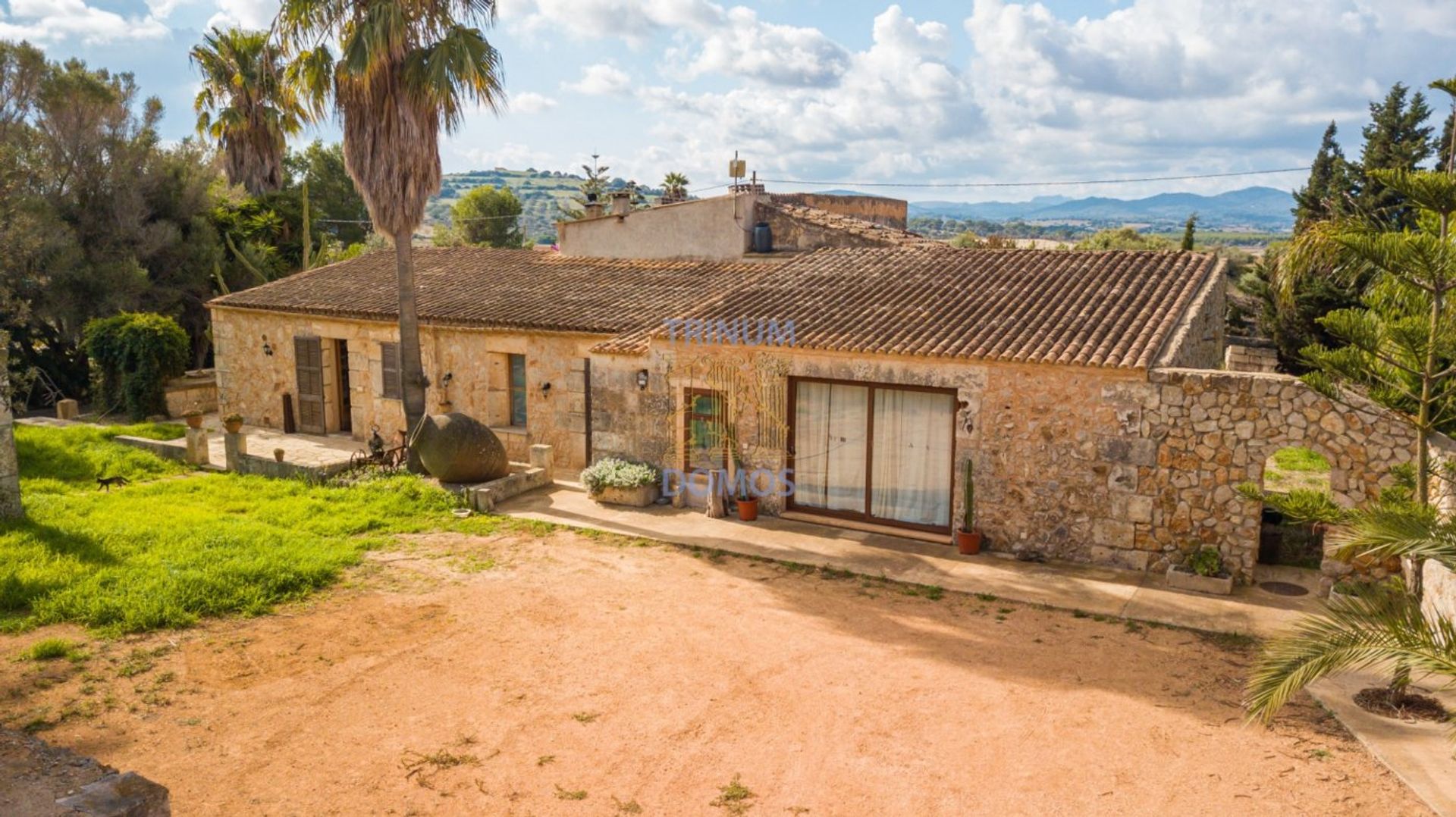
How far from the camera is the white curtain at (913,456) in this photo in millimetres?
13234

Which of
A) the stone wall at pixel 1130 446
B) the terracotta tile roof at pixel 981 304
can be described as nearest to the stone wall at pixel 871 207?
the terracotta tile roof at pixel 981 304

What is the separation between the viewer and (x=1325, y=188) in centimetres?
3136

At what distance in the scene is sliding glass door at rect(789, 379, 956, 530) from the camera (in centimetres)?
1331

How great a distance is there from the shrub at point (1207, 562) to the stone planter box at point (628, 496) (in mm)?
7822

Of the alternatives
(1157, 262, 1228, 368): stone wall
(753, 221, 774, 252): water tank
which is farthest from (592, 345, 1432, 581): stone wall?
(753, 221, 774, 252): water tank

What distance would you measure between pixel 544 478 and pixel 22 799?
1054 centimetres

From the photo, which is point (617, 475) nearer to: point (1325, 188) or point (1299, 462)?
point (1299, 462)

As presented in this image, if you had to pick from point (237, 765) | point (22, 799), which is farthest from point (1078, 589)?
point (22, 799)

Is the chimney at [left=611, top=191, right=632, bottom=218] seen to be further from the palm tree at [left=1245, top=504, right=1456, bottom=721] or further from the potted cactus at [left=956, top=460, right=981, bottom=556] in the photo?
the palm tree at [left=1245, top=504, right=1456, bottom=721]

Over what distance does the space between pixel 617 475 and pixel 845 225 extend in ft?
25.6

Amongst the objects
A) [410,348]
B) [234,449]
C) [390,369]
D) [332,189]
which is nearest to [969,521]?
[410,348]

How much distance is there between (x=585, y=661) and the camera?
919 centimetres

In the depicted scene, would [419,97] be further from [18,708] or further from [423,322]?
[18,708]

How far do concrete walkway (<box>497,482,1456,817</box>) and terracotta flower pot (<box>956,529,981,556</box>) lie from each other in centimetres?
13
